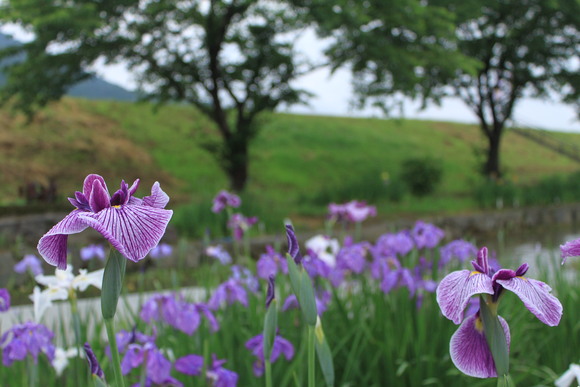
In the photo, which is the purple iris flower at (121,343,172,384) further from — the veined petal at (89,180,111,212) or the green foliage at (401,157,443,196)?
the green foliage at (401,157,443,196)

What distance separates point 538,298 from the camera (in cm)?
85

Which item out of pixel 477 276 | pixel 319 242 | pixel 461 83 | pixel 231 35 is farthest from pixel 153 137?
pixel 477 276

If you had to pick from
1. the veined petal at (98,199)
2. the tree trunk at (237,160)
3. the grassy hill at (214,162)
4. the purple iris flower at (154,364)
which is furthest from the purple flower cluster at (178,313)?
the tree trunk at (237,160)

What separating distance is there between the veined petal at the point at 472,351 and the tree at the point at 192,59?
10639 millimetres

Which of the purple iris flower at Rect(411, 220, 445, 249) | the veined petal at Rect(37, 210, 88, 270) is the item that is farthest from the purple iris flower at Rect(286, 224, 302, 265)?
the purple iris flower at Rect(411, 220, 445, 249)

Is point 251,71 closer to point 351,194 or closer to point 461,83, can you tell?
point 351,194

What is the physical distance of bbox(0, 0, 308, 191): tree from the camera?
11266 millimetres

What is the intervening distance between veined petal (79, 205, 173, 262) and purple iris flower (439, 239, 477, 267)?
223 centimetres

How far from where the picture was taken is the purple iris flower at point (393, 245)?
2643 millimetres

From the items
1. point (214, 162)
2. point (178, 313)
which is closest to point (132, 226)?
point (178, 313)

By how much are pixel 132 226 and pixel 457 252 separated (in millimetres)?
2268

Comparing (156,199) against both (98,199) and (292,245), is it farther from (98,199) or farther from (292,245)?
(292,245)

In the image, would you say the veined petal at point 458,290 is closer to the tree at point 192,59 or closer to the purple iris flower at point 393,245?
the purple iris flower at point 393,245

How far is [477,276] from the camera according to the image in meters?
0.85
